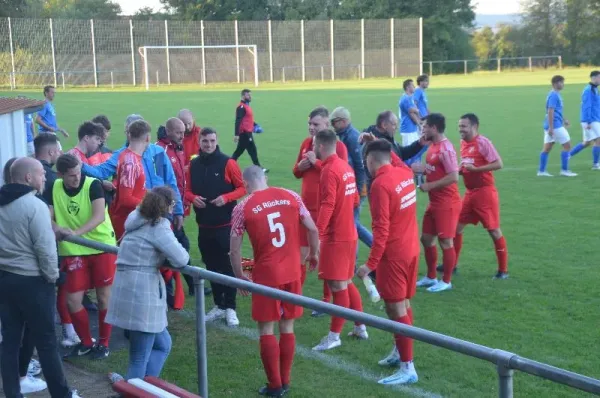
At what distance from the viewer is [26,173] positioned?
5633 mm

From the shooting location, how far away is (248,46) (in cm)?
6038

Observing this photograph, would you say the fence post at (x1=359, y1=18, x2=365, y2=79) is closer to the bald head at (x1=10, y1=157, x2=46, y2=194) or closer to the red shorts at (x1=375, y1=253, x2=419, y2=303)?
the red shorts at (x1=375, y1=253, x2=419, y2=303)

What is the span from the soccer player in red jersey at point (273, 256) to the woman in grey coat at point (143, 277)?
2.40 feet

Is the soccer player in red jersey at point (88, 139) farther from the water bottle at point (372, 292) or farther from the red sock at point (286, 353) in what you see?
the red sock at point (286, 353)

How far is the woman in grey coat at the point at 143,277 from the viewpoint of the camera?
5598 mm

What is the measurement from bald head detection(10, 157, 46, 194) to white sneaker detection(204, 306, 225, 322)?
9.62ft

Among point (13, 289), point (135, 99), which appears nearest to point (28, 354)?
point (13, 289)

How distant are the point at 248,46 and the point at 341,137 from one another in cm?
5234

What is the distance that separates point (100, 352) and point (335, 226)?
2326 mm

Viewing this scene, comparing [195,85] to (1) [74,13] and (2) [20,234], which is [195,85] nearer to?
(1) [74,13]

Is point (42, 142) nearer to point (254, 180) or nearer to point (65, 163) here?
point (65, 163)

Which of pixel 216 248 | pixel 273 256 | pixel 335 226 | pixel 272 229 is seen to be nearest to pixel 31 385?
pixel 273 256

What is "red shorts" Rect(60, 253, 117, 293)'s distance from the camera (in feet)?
23.0

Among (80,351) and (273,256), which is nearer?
(273,256)
